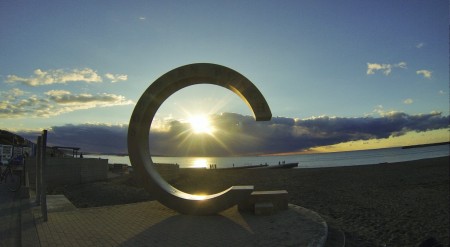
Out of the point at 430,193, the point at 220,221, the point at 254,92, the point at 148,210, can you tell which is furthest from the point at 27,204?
the point at 430,193

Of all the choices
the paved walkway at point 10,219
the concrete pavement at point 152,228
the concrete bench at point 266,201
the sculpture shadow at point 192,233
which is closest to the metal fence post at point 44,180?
the concrete pavement at point 152,228

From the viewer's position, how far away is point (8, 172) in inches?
714

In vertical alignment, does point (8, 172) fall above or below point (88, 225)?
above

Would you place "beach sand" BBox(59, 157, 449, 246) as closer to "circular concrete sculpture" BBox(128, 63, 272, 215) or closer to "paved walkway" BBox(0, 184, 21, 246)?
"paved walkway" BBox(0, 184, 21, 246)

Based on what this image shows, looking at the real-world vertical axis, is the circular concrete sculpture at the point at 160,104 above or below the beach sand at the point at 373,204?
above

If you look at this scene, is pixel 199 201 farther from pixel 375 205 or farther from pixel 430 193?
pixel 430 193

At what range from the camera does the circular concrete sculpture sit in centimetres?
966

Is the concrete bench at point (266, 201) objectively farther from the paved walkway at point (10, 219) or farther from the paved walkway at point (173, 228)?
the paved walkway at point (10, 219)

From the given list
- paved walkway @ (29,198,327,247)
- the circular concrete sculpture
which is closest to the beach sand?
paved walkway @ (29,198,327,247)

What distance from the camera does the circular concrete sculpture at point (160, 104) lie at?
380 inches

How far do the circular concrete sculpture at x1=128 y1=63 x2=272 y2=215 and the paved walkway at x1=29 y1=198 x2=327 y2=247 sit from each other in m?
0.42

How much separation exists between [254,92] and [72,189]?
503 inches

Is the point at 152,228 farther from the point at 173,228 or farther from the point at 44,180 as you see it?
the point at 44,180

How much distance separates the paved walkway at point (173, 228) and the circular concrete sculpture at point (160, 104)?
420 mm
